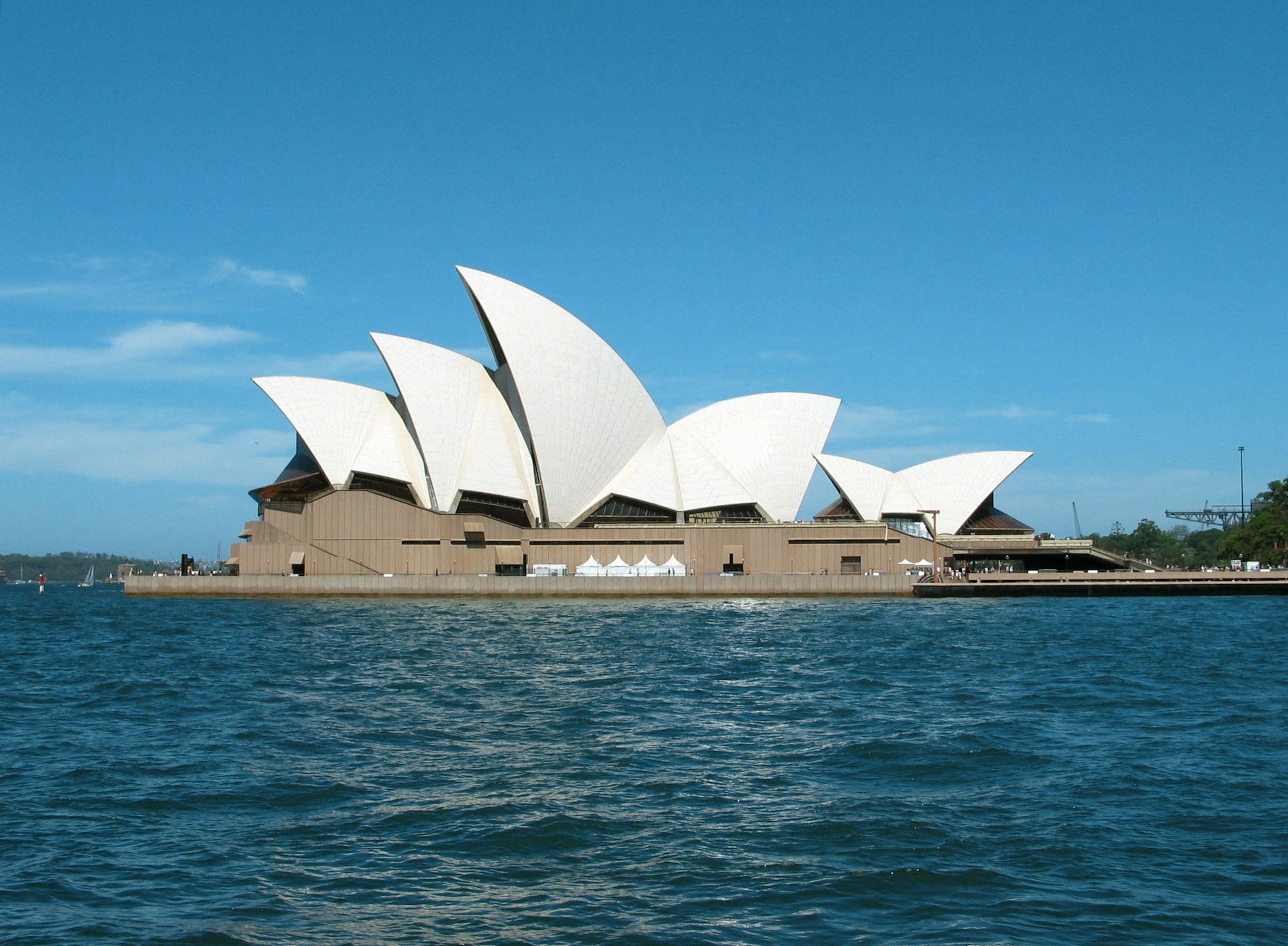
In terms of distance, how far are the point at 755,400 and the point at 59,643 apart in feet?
134

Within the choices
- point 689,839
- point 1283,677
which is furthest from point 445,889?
point 1283,677

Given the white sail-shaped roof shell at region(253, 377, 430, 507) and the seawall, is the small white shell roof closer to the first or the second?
the seawall

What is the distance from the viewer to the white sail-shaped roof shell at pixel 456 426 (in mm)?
55188

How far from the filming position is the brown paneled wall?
180 ft

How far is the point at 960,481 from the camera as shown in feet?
217

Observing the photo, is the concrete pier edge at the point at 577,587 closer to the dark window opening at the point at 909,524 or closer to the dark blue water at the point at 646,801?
the dark window opening at the point at 909,524

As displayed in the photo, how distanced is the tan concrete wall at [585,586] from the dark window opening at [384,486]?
5.17m

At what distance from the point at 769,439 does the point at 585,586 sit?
16337 millimetres

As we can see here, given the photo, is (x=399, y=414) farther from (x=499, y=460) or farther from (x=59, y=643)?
(x=59, y=643)

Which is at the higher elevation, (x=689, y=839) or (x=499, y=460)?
(x=499, y=460)

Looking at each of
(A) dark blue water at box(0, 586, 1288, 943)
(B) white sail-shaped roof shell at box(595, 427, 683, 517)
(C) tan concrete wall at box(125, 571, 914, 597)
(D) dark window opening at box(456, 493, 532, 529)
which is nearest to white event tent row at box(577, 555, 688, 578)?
(C) tan concrete wall at box(125, 571, 914, 597)

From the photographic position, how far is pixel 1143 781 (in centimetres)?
1231

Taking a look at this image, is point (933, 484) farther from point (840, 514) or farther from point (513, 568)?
point (513, 568)

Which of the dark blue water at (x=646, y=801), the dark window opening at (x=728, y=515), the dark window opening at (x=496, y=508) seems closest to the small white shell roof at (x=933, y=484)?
the dark window opening at (x=728, y=515)
